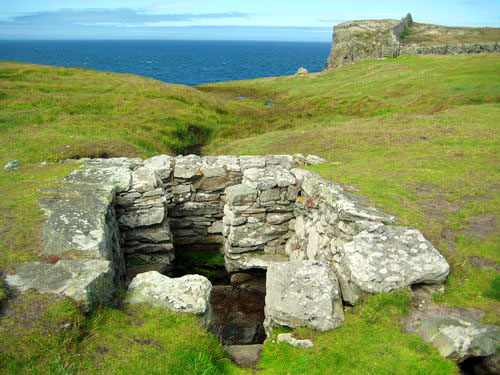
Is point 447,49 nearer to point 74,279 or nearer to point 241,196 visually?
point 241,196

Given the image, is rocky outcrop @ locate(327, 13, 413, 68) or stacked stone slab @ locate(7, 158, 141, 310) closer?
stacked stone slab @ locate(7, 158, 141, 310)

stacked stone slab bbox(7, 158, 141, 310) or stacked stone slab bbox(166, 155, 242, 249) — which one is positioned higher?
stacked stone slab bbox(7, 158, 141, 310)

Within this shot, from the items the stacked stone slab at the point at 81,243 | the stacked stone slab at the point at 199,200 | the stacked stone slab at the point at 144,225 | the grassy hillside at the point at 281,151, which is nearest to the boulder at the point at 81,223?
the stacked stone slab at the point at 81,243

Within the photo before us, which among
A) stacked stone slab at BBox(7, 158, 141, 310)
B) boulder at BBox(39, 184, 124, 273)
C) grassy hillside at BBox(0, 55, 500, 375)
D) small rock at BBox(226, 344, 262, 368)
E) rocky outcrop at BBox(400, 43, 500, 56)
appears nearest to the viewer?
grassy hillside at BBox(0, 55, 500, 375)

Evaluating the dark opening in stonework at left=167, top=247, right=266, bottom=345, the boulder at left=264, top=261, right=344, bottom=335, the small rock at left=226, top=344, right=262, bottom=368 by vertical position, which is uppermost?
the boulder at left=264, top=261, right=344, bottom=335

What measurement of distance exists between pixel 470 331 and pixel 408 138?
59.4 feet

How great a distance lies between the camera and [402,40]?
3743 inches

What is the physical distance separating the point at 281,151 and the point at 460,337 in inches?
739

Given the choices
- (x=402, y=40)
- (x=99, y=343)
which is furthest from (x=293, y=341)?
(x=402, y=40)

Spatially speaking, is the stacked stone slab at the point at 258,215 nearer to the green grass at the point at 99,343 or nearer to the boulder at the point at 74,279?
the boulder at the point at 74,279

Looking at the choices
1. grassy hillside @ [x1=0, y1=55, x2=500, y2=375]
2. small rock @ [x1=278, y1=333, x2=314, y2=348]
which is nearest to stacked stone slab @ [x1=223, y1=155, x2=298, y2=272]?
grassy hillside @ [x1=0, y1=55, x2=500, y2=375]

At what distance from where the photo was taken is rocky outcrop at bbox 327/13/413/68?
8256 centimetres

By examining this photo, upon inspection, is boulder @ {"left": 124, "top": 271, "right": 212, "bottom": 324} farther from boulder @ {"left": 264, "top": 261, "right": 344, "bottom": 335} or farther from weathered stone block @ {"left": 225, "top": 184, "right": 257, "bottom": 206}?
weathered stone block @ {"left": 225, "top": 184, "right": 257, "bottom": 206}

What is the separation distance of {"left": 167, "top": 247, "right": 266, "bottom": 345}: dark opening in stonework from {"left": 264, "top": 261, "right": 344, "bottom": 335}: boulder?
178 centimetres
